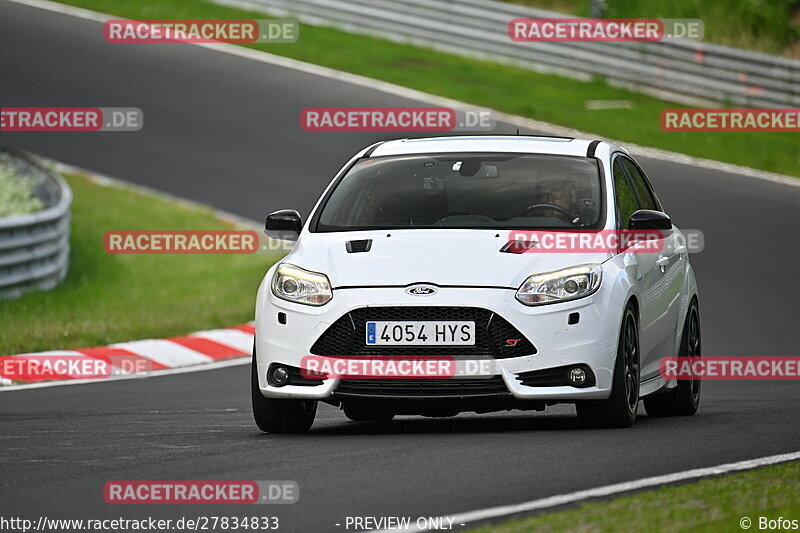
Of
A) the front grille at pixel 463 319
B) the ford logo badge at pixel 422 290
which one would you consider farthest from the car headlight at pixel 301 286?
the ford logo badge at pixel 422 290

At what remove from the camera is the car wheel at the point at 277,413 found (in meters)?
9.79

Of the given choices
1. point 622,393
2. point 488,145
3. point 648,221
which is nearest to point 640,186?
point 488,145

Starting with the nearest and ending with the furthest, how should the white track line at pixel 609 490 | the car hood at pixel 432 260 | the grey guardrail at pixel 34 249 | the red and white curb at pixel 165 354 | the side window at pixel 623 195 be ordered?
the white track line at pixel 609 490 < the car hood at pixel 432 260 < the side window at pixel 623 195 < the red and white curb at pixel 165 354 < the grey guardrail at pixel 34 249

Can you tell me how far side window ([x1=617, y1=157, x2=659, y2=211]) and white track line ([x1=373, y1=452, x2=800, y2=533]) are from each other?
10.3 ft

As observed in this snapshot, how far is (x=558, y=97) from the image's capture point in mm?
28531

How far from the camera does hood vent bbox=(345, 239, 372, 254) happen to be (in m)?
9.70

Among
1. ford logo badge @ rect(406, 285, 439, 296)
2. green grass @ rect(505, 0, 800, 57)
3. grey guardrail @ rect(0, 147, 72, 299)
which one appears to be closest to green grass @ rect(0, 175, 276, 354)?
A: grey guardrail @ rect(0, 147, 72, 299)

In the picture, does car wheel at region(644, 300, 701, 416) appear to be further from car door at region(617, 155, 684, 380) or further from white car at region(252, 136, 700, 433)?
white car at region(252, 136, 700, 433)

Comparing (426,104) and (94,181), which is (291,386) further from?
(426,104)

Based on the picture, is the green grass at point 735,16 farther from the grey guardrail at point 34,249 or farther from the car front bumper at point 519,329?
the car front bumper at point 519,329

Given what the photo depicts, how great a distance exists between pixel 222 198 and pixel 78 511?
16.7m

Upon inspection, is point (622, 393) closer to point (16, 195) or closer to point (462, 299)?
point (462, 299)

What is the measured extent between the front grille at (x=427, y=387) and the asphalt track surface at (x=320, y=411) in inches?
9.5

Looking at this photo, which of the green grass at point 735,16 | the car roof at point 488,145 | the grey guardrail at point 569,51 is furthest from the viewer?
the green grass at point 735,16
